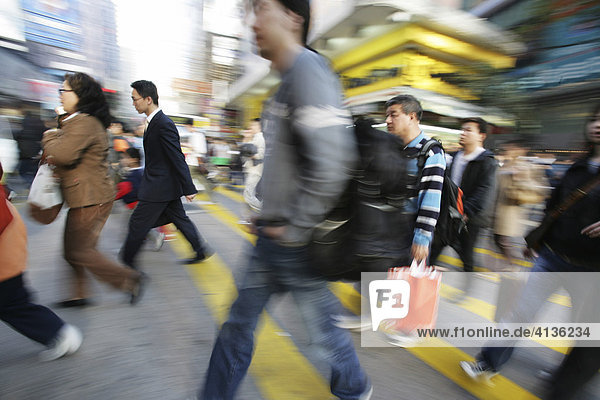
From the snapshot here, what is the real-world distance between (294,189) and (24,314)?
1778mm

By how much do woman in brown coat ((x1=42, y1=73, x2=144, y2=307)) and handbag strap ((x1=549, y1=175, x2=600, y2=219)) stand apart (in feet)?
9.55

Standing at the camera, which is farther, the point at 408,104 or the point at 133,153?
the point at 133,153

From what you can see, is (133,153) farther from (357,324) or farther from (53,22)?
(53,22)

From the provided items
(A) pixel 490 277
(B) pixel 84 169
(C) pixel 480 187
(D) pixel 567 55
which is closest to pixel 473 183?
(C) pixel 480 187

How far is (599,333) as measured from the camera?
65.4 inches

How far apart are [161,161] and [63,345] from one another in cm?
168

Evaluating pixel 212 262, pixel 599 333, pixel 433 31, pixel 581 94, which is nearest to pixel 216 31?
pixel 433 31

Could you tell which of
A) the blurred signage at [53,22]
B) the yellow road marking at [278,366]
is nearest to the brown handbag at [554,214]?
the yellow road marking at [278,366]

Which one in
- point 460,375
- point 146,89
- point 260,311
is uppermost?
point 146,89

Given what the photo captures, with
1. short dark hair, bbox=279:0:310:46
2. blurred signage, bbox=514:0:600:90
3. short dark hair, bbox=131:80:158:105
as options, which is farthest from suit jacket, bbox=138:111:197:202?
blurred signage, bbox=514:0:600:90

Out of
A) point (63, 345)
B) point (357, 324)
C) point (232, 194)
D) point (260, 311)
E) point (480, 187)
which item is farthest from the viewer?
point (232, 194)

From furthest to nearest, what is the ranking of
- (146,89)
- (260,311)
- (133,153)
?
1. (133,153)
2. (146,89)
3. (260,311)

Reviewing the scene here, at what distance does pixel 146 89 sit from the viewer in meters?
3.18

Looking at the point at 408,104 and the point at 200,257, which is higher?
the point at 408,104
